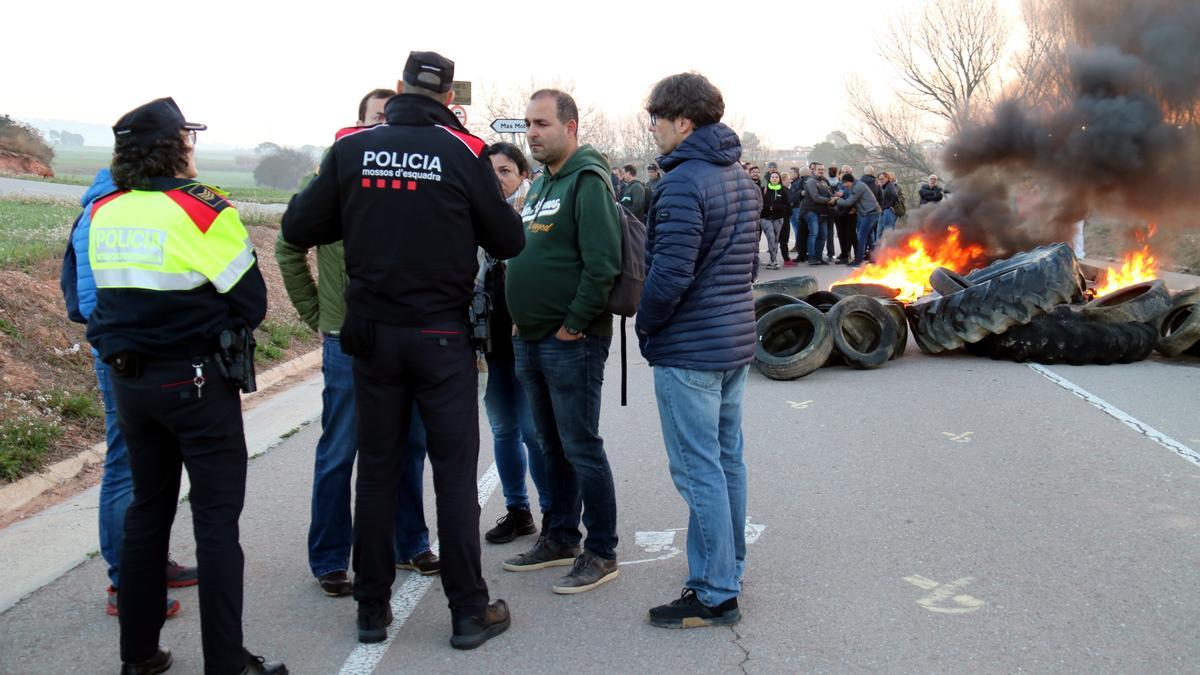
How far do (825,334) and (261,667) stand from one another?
23.1 ft

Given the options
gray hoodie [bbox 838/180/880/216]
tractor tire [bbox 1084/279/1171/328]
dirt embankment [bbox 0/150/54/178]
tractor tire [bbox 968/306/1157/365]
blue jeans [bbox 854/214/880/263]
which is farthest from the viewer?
dirt embankment [bbox 0/150/54/178]

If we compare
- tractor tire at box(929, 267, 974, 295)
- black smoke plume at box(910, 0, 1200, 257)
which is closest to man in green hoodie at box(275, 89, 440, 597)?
tractor tire at box(929, 267, 974, 295)

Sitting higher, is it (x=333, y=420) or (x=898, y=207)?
(x=898, y=207)

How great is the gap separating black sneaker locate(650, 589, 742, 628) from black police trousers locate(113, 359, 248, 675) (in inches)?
63.5

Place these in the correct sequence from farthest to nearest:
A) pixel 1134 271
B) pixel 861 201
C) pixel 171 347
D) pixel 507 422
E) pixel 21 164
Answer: pixel 21 164 → pixel 861 201 → pixel 1134 271 → pixel 507 422 → pixel 171 347

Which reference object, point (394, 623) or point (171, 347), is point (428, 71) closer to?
point (171, 347)

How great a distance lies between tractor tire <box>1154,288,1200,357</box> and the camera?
9.47 metres

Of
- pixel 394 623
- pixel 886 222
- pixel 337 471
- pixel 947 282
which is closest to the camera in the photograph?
pixel 394 623

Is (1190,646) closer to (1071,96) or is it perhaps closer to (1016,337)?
(1016,337)

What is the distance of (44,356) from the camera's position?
25.4 ft

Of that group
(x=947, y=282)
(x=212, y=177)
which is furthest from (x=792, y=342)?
(x=212, y=177)

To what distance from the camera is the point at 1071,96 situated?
56.2 ft

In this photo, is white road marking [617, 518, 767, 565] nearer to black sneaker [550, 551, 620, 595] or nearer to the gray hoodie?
black sneaker [550, 551, 620, 595]

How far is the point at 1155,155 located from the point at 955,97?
26.0m
